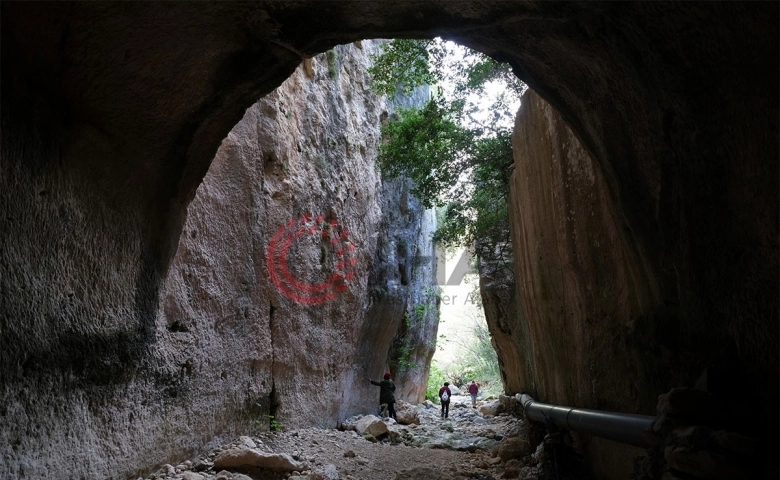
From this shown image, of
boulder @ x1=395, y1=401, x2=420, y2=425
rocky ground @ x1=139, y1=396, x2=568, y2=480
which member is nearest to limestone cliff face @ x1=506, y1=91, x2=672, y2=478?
rocky ground @ x1=139, y1=396, x2=568, y2=480

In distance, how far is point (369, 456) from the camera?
309 inches

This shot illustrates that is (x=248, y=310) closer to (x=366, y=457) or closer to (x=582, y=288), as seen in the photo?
(x=366, y=457)

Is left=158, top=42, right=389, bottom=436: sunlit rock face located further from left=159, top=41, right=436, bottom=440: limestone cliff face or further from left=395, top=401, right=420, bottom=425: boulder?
left=395, top=401, right=420, bottom=425: boulder

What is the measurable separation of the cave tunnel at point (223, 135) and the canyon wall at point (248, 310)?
0.03 metres

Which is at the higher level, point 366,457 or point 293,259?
point 293,259

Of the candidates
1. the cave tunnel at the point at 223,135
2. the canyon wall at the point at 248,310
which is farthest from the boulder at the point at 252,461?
→ the cave tunnel at the point at 223,135

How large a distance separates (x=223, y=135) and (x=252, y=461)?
134 inches

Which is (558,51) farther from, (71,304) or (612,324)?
(71,304)

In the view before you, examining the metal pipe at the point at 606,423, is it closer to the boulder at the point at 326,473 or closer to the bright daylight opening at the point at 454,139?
the boulder at the point at 326,473

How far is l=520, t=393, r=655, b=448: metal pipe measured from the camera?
3.71 m

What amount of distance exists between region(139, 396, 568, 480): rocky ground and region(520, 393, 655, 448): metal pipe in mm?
440

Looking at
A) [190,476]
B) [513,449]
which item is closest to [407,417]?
[513,449]

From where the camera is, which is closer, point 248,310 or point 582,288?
point 582,288

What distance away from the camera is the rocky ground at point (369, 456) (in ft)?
19.2
